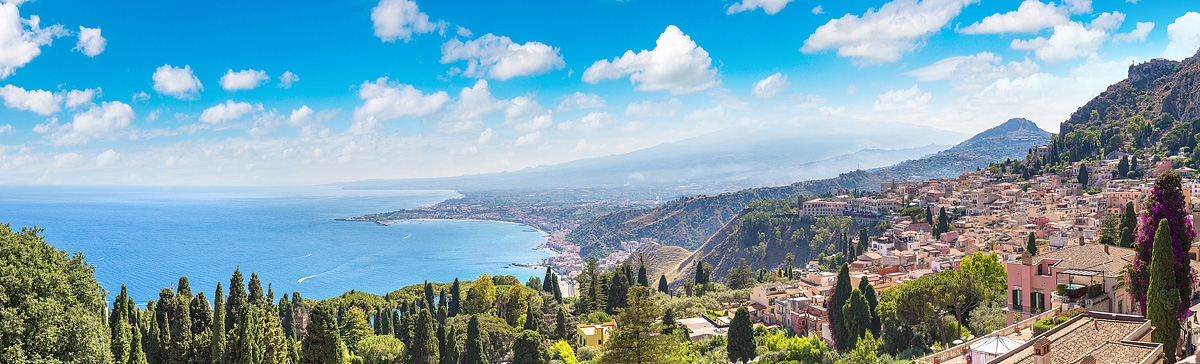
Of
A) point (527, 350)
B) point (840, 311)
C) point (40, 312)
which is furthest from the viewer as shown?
point (527, 350)

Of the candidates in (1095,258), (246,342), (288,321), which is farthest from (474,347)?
(1095,258)

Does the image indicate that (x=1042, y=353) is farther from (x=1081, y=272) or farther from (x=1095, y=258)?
(x=1095, y=258)

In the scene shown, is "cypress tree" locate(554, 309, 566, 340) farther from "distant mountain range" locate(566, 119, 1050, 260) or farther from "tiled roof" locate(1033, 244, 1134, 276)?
"distant mountain range" locate(566, 119, 1050, 260)

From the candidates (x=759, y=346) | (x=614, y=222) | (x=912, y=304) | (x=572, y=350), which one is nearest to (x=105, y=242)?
(x=614, y=222)

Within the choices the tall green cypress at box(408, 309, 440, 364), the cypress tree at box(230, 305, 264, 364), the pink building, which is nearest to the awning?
the pink building

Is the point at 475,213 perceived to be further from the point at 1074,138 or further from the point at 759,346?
the point at 759,346

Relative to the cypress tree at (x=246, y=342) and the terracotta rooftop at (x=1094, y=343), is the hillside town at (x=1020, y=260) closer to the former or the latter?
the terracotta rooftop at (x=1094, y=343)
